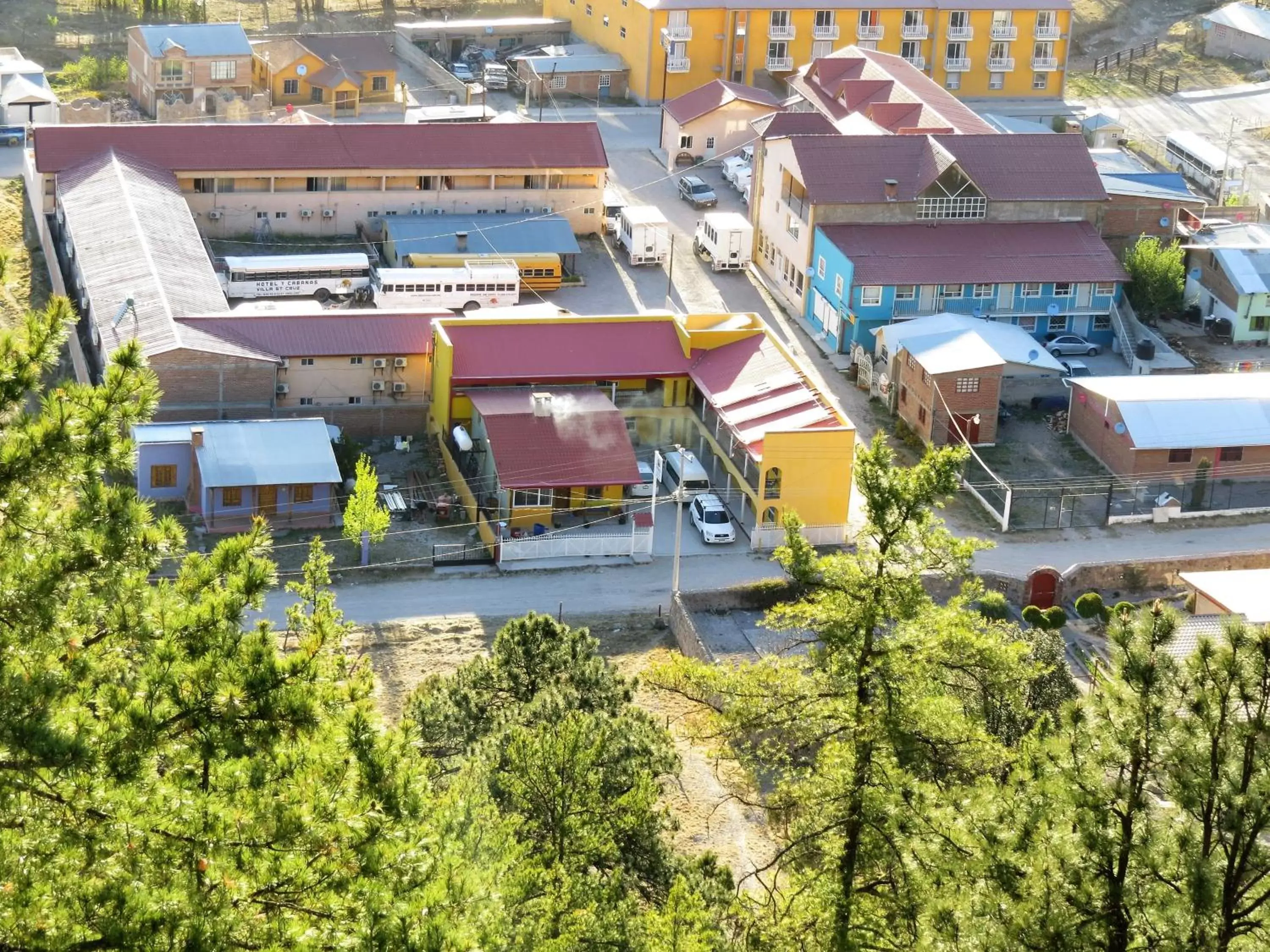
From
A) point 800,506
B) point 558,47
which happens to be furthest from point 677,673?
point 558,47

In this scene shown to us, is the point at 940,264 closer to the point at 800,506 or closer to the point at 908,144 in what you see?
the point at 908,144

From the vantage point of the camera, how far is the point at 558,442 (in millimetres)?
42125

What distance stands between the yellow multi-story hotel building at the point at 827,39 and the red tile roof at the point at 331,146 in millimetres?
12313

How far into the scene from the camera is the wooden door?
40.9 metres

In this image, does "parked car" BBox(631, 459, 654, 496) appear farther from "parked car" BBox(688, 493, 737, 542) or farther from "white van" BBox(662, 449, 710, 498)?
"parked car" BBox(688, 493, 737, 542)

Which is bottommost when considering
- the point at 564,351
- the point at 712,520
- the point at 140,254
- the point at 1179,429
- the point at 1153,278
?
the point at 712,520

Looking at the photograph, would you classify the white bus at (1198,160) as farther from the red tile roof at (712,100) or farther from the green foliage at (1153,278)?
the red tile roof at (712,100)

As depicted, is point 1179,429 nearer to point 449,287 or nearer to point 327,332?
point 449,287

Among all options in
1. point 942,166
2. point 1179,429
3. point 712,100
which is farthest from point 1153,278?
point 712,100

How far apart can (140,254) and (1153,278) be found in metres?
26.8

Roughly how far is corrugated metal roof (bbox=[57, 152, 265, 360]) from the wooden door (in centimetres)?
448

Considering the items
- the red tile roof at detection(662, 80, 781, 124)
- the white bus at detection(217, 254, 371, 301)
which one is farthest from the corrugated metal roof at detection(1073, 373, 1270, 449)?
the red tile roof at detection(662, 80, 781, 124)

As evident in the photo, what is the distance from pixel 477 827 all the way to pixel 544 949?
1.82 metres

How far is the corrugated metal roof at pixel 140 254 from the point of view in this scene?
147ft
